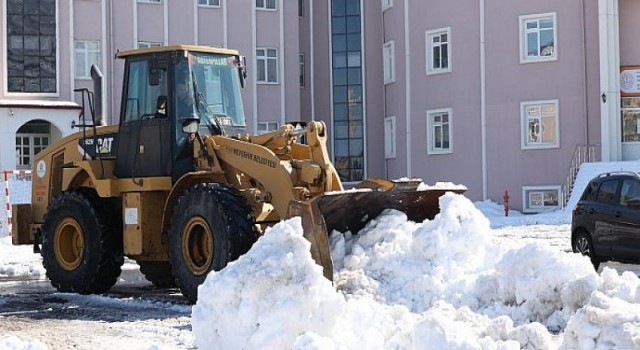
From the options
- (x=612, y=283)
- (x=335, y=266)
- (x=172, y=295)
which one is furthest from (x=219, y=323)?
(x=172, y=295)

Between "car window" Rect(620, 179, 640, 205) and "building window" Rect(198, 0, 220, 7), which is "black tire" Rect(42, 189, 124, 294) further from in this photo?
"building window" Rect(198, 0, 220, 7)

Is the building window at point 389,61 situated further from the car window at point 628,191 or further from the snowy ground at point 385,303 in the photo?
the snowy ground at point 385,303

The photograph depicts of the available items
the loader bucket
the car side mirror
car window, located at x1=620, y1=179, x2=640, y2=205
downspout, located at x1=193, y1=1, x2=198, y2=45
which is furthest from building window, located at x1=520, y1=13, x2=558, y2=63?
the loader bucket

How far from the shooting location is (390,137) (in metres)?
39.6

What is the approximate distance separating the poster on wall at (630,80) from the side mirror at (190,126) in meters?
22.2

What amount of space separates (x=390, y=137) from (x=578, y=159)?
8.76m

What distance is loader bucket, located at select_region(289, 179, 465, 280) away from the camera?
34.3ft

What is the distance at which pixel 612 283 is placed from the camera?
916 cm

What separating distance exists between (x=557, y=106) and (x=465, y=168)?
3.81 meters

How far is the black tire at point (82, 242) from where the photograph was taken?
14023 mm

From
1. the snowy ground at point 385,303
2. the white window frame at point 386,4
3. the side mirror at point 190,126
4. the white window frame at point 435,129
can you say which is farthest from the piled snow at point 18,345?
the white window frame at point 386,4

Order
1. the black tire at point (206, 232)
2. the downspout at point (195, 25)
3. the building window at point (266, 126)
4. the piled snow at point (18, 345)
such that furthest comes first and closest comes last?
the building window at point (266, 126), the downspout at point (195, 25), the black tire at point (206, 232), the piled snow at point (18, 345)

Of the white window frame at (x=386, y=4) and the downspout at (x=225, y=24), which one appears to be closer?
the white window frame at (x=386, y=4)

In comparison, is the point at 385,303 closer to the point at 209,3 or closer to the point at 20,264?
the point at 20,264
